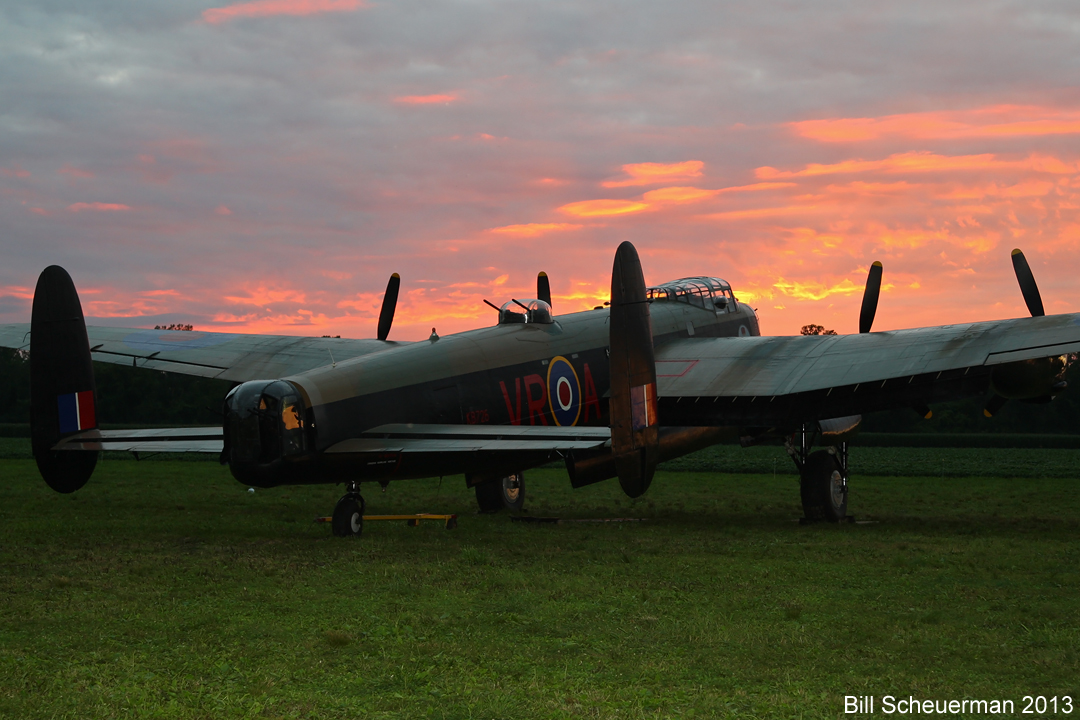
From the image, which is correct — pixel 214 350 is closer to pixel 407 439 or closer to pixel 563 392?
pixel 563 392

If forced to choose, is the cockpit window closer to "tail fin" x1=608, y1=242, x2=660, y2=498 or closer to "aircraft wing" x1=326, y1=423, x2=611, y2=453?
"aircraft wing" x1=326, y1=423, x2=611, y2=453

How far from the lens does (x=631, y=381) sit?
1463 centimetres

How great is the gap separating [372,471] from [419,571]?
3306 millimetres

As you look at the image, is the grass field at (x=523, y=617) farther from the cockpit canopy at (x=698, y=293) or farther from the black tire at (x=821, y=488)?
the cockpit canopy at (x=698, y=293)

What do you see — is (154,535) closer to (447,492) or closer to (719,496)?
(447,492)

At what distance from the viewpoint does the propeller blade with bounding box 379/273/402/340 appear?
2700 cm

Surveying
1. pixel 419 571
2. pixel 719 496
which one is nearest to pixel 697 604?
pixel 419 571

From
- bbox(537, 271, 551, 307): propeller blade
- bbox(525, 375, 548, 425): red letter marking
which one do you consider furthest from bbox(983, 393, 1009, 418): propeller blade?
bbox(537, 271, 551, 307): propeller blade

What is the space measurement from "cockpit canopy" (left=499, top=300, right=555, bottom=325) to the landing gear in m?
4.36

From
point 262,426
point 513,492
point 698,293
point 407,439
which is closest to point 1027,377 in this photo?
point 698,293

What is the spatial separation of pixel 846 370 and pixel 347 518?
10.5 m

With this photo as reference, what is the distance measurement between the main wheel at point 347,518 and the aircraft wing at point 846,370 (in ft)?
24.3

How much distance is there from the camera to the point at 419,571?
14219 mm

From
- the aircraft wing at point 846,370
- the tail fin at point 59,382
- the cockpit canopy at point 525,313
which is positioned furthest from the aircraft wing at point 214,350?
the aircraft wing at point 846,370
